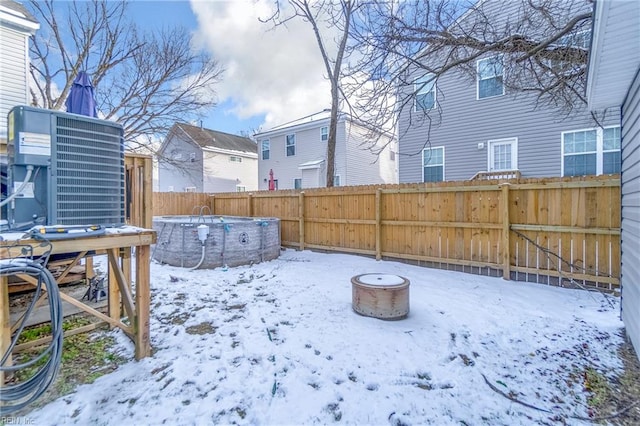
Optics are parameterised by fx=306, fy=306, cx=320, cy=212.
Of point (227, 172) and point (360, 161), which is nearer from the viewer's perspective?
point (360, 161)

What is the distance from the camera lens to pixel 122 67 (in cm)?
1235

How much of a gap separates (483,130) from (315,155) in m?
7.33

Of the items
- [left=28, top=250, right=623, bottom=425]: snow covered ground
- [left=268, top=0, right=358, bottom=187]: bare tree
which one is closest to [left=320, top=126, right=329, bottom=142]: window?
[left=268, top=0, right=358, bottom=187]: bare tree

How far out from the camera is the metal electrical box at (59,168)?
2029 millimetres

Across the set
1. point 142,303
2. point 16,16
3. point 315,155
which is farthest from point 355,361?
point 315,155

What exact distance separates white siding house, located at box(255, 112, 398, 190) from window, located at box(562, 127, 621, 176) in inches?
259

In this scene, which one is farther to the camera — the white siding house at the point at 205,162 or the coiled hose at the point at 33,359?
the white siding house at the point at 205,162

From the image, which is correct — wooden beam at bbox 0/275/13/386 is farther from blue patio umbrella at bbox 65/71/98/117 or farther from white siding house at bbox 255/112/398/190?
white siding house at bbox 255/112/398/190

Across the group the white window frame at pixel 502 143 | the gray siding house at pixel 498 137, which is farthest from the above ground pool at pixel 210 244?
the white window frame at pixel 502 143

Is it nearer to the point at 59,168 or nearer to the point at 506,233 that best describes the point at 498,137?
the point at 506,233

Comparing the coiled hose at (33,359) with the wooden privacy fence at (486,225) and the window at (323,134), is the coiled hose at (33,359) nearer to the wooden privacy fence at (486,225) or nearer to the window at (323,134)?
the wooden privacy fence at (486,225)

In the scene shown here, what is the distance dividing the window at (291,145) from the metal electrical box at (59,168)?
42.3 feet

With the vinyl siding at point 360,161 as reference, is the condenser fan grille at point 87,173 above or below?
below

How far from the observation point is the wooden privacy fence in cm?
435
